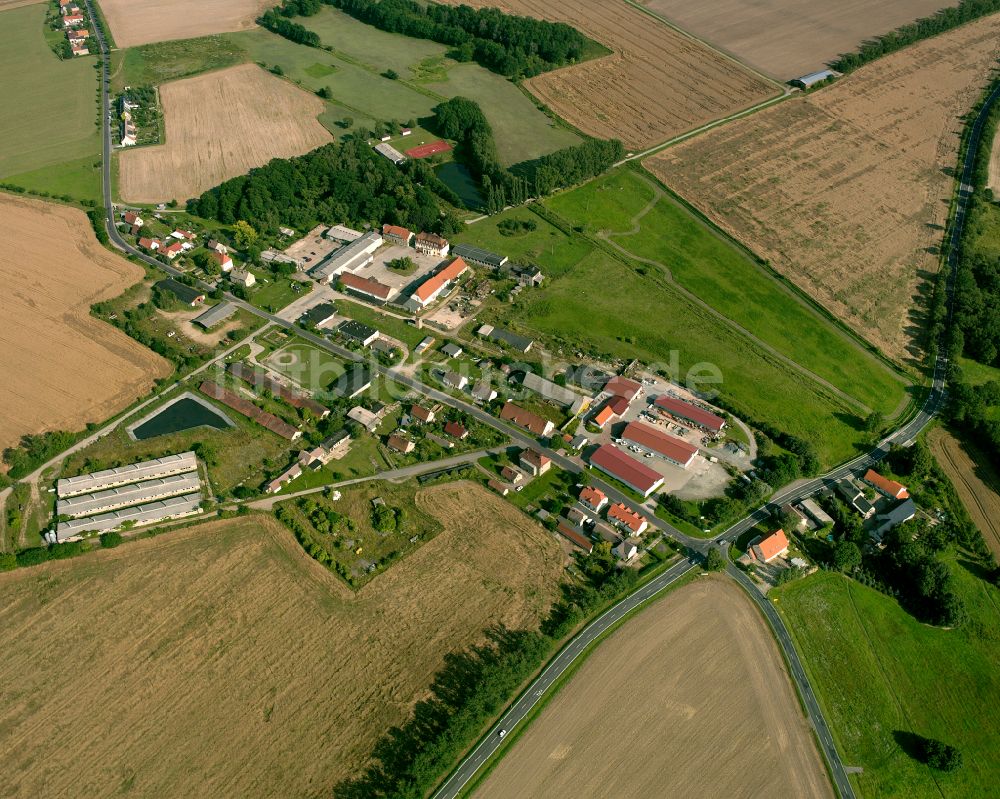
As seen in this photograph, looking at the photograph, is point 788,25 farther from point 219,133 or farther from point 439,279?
point 219,133

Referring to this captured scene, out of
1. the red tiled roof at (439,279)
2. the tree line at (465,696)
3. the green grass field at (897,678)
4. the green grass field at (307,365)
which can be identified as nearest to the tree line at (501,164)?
the red tiled roof at (439,279)

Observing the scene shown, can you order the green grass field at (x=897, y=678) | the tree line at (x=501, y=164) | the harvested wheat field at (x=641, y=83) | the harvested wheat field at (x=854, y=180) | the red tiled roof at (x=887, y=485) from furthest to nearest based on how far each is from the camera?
the harvested wheat field at (x=641, y=83)
the tree line at (x=501, y=164)
the harvested wheat field at (x=854, y=180)
the red tiled roof at (x=887, y=485)
the green grass field at (x=897, y=678)

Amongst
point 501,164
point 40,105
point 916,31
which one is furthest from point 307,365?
point 916,31

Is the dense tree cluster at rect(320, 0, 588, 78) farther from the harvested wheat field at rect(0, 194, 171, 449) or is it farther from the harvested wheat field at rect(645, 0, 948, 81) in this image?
the harvested wheat field at rect(0, 194, 171, 449)

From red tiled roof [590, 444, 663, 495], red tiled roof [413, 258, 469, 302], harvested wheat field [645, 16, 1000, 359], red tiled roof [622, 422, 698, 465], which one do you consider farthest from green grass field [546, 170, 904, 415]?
red tiled roof [590, 444, 663, 495]

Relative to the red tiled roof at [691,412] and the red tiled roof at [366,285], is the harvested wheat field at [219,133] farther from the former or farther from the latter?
the red tiled roof at [691,412]

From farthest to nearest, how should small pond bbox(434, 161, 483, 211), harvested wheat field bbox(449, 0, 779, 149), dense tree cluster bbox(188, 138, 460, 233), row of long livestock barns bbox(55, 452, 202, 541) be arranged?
harvested wheat field bbox(449, 0, 779, 149) → small pond bbox(434, 161, 483, 211) → dense tree cluster bbox(188, 138, 460, 233) → row of long livestock barns bbox(55, 452, 202, 541)
